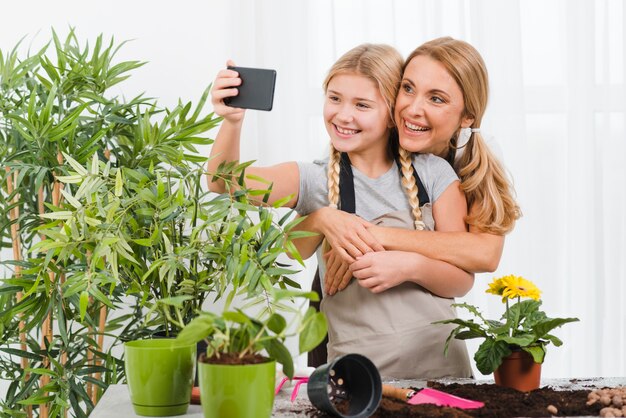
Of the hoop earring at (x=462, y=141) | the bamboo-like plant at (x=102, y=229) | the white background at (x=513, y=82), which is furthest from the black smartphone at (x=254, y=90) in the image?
the white background at (x=513, y=82)

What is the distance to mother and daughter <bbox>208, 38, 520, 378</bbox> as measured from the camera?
1.66 metres

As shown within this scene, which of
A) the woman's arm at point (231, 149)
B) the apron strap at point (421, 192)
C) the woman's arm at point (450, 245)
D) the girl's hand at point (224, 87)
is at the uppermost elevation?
the girl's hand at point (224, 87)

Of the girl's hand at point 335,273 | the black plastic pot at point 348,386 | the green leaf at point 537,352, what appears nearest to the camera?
the black plastic pot at point 348,386

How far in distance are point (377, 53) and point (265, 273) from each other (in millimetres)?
729

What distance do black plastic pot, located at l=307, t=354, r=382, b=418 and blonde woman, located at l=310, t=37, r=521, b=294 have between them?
0.51 metres

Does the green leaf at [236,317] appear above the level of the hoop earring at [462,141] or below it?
below

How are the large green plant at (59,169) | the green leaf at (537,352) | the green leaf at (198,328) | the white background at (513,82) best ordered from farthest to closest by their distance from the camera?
the white background at (513,82) → the large green plant at (59,169) → the green leaf at (537,352) → the green leaf at (198,328)

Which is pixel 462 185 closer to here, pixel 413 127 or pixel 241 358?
pixel 413 127

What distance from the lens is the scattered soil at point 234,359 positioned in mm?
989

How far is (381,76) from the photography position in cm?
Result: 175

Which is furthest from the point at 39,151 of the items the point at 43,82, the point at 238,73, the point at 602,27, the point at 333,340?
the point at 602,27

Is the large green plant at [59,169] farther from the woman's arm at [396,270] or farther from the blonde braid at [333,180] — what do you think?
the woman's arm at [396,270]

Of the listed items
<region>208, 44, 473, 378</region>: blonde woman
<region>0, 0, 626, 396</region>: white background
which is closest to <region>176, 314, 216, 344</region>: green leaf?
<region>208, 44, 473, 378</region>: blonde woman

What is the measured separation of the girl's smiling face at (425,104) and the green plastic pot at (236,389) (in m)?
0.88
